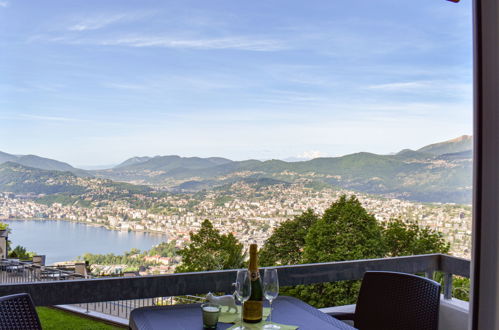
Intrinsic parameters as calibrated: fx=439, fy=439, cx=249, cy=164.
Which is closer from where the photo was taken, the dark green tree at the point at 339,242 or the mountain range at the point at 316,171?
the dark green tree at the point at 339,242

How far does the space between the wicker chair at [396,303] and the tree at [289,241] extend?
1555cm

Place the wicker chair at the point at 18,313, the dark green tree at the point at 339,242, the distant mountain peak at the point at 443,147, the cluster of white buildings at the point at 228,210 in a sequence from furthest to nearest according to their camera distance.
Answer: the distant mountain peak at the point at 443,147 < the cluster of white buildings at the point at 228,210 < the dark green tree at the point at 339,242 < the wicker chair at the point at 18,313

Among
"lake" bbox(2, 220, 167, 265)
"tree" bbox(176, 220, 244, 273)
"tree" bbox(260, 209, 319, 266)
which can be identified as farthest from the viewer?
"tree" bbox(176, 220, 244, 273)

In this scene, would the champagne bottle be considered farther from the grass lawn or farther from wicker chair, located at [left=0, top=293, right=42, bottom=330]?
the grass lawn

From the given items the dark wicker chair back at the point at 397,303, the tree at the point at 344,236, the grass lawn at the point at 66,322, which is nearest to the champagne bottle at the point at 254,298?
the dark wicker chair back at the point at 397,303

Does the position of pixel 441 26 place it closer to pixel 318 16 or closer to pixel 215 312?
pixel 318 16

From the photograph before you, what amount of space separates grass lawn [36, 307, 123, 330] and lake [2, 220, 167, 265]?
197 inches

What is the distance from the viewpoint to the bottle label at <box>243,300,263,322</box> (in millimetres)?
1299

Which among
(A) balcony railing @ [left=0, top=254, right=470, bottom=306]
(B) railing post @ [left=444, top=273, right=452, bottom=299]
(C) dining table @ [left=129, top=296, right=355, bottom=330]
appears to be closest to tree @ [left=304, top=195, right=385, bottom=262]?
(B) railing post @ [left=444, top=273, right=452, bottom=299]

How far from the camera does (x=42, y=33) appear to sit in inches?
789

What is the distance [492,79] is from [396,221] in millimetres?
17387

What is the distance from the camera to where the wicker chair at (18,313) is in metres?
1.25

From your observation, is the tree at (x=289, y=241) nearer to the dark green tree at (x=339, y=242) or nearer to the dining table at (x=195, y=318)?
the dark green tree at (x=339, y=242)

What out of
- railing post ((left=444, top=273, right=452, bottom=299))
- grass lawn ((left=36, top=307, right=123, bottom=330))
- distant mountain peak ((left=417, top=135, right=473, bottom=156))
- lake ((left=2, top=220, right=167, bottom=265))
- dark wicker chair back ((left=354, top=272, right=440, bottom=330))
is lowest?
grass lawn ((left=36, top=307, right=123, bottom=330))
